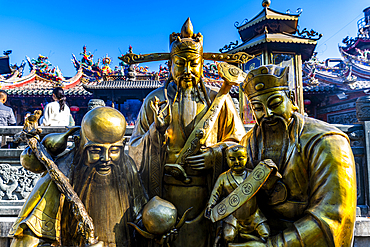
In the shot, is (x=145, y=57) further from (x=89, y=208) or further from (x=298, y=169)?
(x=298, y=169)

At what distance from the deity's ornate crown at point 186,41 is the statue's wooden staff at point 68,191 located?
1.41m

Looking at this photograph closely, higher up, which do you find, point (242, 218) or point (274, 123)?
point (274, 123)

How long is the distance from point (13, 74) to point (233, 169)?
17.0 meters

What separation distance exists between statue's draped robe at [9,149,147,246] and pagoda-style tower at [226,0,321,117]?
7.97 metres

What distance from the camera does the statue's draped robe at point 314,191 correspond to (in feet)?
4.56

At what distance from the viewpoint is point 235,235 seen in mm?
1643

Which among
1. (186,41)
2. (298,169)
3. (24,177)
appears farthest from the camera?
(24,177)

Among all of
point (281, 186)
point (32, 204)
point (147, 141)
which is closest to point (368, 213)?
point (281, 186)

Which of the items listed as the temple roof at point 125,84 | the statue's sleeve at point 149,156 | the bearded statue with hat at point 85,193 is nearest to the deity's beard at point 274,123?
the statue's sleeve at point 149,156

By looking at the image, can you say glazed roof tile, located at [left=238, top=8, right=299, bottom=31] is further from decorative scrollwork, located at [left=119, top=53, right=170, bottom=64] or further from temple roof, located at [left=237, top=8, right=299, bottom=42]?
decorative scrollwork, located at [left=119, top=53, right=170, bottom=64]

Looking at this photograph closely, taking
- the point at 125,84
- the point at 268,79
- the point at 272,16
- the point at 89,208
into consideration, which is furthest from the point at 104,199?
the point at 125,84

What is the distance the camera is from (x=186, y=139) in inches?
96.0

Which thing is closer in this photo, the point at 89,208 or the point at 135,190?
the point at 89,208

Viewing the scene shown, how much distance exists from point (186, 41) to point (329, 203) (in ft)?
5.66
